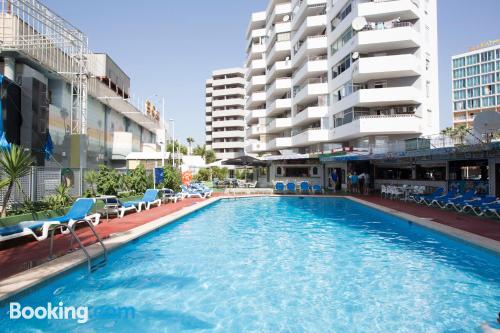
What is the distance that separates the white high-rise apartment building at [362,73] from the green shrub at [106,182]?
18830 millimetres

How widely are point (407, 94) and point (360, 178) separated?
25.9 feet

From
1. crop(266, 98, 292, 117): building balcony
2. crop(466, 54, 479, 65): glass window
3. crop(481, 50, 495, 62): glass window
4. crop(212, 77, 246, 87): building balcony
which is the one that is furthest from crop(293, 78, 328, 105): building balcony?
crop(466, 54, 479, 65): glass window

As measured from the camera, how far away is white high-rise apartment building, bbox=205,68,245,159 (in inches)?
3499

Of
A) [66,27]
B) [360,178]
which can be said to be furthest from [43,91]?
[360,178]

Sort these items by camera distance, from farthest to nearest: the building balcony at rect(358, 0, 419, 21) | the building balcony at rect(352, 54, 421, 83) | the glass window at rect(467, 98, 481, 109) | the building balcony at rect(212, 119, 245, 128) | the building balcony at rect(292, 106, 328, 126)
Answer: the glass window at rect(467, 98, 481, 109), the building balcony at rect(212, 119, 245, 128), the building balcony at rect(292, 106, 328, 126), the building balcony at rect(358, 0, 419, 21), the building balcony at rect(352, 54, 421, 83)

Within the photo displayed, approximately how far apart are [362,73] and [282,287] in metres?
25.4

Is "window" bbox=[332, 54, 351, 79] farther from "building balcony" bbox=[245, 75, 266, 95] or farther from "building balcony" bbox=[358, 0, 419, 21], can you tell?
"building balcony" bbox=[245, 75, 266, 95]

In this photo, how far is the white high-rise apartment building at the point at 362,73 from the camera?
28.2 m

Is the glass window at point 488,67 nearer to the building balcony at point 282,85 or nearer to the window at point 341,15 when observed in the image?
the building balcony at point 282,85

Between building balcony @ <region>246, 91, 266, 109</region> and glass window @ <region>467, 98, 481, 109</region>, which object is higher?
glass window @ <region>467, 98, 481, 109</region>

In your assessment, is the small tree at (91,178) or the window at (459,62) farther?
the window at (459,62)

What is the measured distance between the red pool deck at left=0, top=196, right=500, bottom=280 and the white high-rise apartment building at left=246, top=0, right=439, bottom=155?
40.2 ft

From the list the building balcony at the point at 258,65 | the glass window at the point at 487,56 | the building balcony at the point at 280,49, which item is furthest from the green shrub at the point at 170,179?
the glass window at the point at 487,56

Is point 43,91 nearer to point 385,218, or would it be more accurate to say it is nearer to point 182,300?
point 182,300
